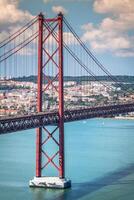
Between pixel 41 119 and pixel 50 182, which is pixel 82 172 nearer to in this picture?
pixel 50 182

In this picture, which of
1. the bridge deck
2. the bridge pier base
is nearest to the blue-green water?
the bridge pier base

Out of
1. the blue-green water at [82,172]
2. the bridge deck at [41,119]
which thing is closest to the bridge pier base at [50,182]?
the blue-green water at [82,172]

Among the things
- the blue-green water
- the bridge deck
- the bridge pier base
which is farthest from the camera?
the bridge pier base

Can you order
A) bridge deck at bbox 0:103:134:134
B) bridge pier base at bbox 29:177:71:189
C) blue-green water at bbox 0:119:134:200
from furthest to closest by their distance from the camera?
1. bridge pier base at bbox 29:177:71:189
2. blue-green water at bbox 0:119:134:200
3. bridge deck at bbox 0:103:134:134

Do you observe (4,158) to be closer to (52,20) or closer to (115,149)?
(115,149)

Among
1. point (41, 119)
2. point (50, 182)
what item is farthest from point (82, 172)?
point (41, 119)

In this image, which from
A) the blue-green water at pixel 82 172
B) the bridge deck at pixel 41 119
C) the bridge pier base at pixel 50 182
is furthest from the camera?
the bridge pier base at pixel 50 182

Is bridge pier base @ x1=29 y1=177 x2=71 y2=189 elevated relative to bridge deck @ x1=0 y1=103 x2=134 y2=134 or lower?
lower

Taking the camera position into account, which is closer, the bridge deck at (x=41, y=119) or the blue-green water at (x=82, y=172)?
the bridge deck at (x=41, y=119)

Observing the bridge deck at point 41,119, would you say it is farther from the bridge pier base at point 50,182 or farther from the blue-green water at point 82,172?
the blue-green water at point 82,172

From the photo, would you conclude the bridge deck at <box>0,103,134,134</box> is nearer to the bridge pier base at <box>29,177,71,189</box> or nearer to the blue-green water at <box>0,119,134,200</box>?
the bridge pier base at <box>29,177,71,189</box>
